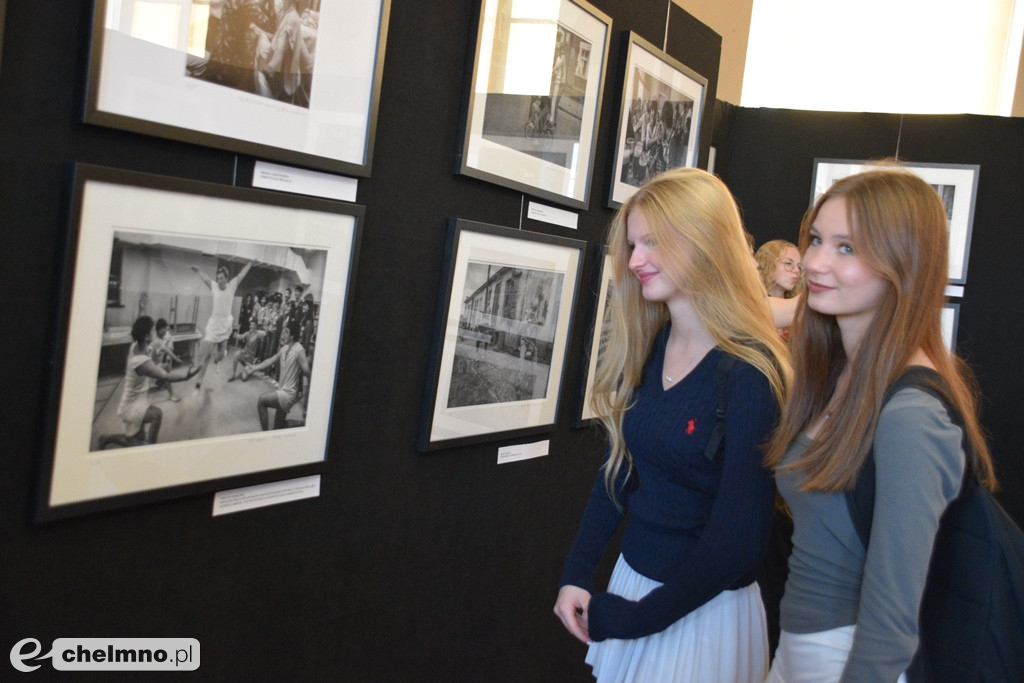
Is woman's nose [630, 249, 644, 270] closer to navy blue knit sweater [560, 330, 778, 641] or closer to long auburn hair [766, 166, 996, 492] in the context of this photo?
→ navy blue knit sweater [560, 330, 778, 641]

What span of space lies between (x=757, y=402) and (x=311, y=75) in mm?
1454

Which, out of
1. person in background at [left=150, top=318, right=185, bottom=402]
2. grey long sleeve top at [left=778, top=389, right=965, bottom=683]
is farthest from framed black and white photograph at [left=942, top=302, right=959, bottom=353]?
person in background at [left=150, top=318, right=185, bottom=402]

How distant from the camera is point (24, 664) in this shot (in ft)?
6.34

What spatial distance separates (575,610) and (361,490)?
831 millimetres

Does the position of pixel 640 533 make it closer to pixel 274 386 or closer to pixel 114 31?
pixel 274 386

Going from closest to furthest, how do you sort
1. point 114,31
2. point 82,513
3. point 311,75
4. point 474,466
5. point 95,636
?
point 114,31, point 82,513, point 95,636, point 311,75, point 474,466

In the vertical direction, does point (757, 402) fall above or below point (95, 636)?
above

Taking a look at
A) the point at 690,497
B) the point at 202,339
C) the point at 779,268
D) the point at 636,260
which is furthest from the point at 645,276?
the point at 779,268

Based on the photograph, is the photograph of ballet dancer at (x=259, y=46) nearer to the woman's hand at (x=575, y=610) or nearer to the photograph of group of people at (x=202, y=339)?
the photograph of group of people at (x=202, y=339)

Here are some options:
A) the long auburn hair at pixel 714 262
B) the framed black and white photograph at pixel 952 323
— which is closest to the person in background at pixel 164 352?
the long auburn hair at pixel 714 262

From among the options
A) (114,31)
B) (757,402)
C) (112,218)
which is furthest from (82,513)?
(757,402)

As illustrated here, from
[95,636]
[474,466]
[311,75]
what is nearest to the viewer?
[95,636]

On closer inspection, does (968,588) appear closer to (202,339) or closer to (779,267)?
(202,339)

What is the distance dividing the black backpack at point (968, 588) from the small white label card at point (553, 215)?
6.02ft
